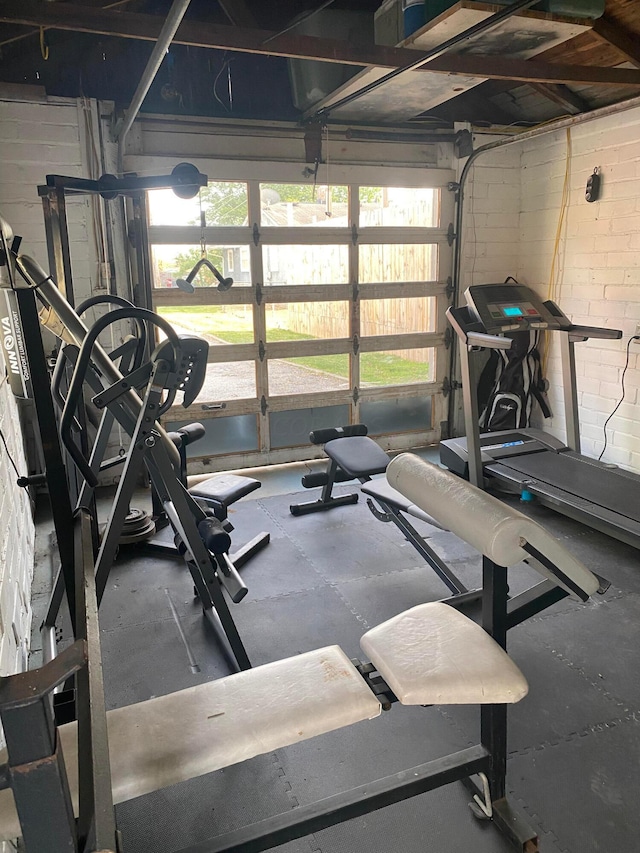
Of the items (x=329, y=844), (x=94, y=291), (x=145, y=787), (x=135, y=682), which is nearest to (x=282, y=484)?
(x=94, y=291)

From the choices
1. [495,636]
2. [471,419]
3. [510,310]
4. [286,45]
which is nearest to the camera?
[495,636]

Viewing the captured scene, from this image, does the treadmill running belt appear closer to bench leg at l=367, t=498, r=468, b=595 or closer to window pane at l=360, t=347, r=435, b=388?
bench leg at l=367, t=498, r=468, b=595

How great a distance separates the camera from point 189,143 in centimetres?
440

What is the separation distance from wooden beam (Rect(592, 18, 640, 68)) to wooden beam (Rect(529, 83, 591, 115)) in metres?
0.66

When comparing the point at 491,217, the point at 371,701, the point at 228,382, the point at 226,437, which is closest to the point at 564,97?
the point at 491,217

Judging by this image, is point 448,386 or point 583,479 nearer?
point 583,479

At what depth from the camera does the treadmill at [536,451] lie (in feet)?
11.4

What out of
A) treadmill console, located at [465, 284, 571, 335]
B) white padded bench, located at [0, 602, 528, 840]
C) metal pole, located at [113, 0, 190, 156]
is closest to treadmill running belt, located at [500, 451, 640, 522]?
treadmill console, located at [465, 284, 571, 335]

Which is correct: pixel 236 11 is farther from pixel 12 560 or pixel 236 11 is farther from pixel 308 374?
pixel 12 560

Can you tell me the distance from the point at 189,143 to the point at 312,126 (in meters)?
0.94

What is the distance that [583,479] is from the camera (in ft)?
12.7

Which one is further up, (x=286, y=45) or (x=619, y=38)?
(x=619, y=38)

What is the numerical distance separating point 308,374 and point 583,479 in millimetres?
2310

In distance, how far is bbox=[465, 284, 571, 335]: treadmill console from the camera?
4141mm
